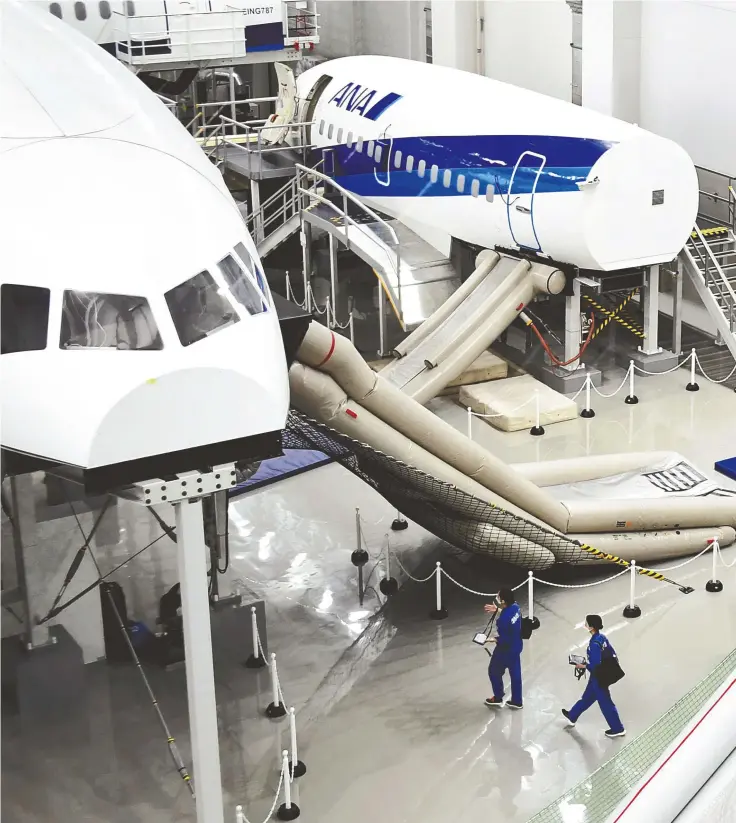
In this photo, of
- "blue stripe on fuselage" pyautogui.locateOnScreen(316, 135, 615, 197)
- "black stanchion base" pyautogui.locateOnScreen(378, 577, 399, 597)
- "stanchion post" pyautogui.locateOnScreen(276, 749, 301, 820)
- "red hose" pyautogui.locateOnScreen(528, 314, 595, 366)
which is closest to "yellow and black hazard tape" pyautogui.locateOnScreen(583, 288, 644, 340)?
"red hose" pyautogui.locateOnScreen(528, 314, 595, 366)

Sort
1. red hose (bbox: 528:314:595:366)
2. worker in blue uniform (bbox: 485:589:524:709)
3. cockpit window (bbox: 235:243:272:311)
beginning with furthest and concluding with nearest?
red hose (bbox: 528:314:595:366)
worker in blue uniform (bbox: 485:589:524:709)
cockpit window (bbox: 235:243:272:311)

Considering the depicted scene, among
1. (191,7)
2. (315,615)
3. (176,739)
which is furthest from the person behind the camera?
(191,7)

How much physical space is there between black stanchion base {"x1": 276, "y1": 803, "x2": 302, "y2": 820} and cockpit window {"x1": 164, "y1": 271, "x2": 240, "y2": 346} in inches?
198

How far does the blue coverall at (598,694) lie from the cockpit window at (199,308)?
523 cm

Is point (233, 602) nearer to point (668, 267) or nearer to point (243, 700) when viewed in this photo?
point (243, 700)

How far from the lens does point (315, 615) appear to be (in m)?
17.1

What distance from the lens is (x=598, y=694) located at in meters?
13.8

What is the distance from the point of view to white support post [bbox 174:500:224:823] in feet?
36.9

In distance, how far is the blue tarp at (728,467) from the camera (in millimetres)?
20781

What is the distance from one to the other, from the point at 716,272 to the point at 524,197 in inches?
192

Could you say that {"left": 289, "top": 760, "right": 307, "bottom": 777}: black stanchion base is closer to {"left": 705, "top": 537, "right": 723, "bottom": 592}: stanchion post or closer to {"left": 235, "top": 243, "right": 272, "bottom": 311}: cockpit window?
{"left": 235, "top": 243, "right": 272, "bottom": 311}: cockpit window

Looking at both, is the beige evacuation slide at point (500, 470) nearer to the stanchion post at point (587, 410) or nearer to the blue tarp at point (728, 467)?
the blue tarp at point (728, 467)

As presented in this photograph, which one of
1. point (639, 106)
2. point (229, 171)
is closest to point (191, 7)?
point (229, 171)

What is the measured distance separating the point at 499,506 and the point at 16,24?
28.2ft
